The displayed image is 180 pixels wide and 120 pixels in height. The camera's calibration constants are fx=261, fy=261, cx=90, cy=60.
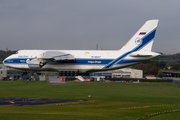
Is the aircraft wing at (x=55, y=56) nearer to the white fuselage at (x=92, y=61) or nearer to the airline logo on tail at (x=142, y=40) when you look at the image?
the white fuselage at (x=92, y=61)

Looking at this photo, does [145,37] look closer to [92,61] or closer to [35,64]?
[92,61]

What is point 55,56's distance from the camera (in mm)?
43094

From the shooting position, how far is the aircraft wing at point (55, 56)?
4253 centimetres

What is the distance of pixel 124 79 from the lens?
143125 mm

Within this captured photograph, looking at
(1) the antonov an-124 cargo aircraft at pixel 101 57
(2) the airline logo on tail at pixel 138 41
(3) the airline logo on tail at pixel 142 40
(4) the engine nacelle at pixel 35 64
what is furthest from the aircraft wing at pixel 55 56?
(2) the airline logo on tail at pixel 138 41

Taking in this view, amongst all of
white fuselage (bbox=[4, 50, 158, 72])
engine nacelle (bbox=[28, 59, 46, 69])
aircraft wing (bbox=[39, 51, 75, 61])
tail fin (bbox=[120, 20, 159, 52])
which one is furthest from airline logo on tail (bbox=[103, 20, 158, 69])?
engine nacelle (bbox=[28, 59, 46, 69])

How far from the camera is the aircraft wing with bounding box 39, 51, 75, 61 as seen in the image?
42.5 m

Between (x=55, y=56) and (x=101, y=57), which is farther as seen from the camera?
(x=101, y=57)

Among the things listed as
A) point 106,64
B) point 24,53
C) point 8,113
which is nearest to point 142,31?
point 106,64

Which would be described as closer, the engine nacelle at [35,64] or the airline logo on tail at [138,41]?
the engine nacelle at [35,64]

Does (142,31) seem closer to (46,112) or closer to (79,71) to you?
(79,71)

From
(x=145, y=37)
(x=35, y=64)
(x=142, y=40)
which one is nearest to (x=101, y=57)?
(x=142, y=40)

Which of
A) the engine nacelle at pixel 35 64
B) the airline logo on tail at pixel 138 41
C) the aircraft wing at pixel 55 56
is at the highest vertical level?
the airline logo on tail at pixel 138 41

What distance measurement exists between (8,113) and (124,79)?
320ft
